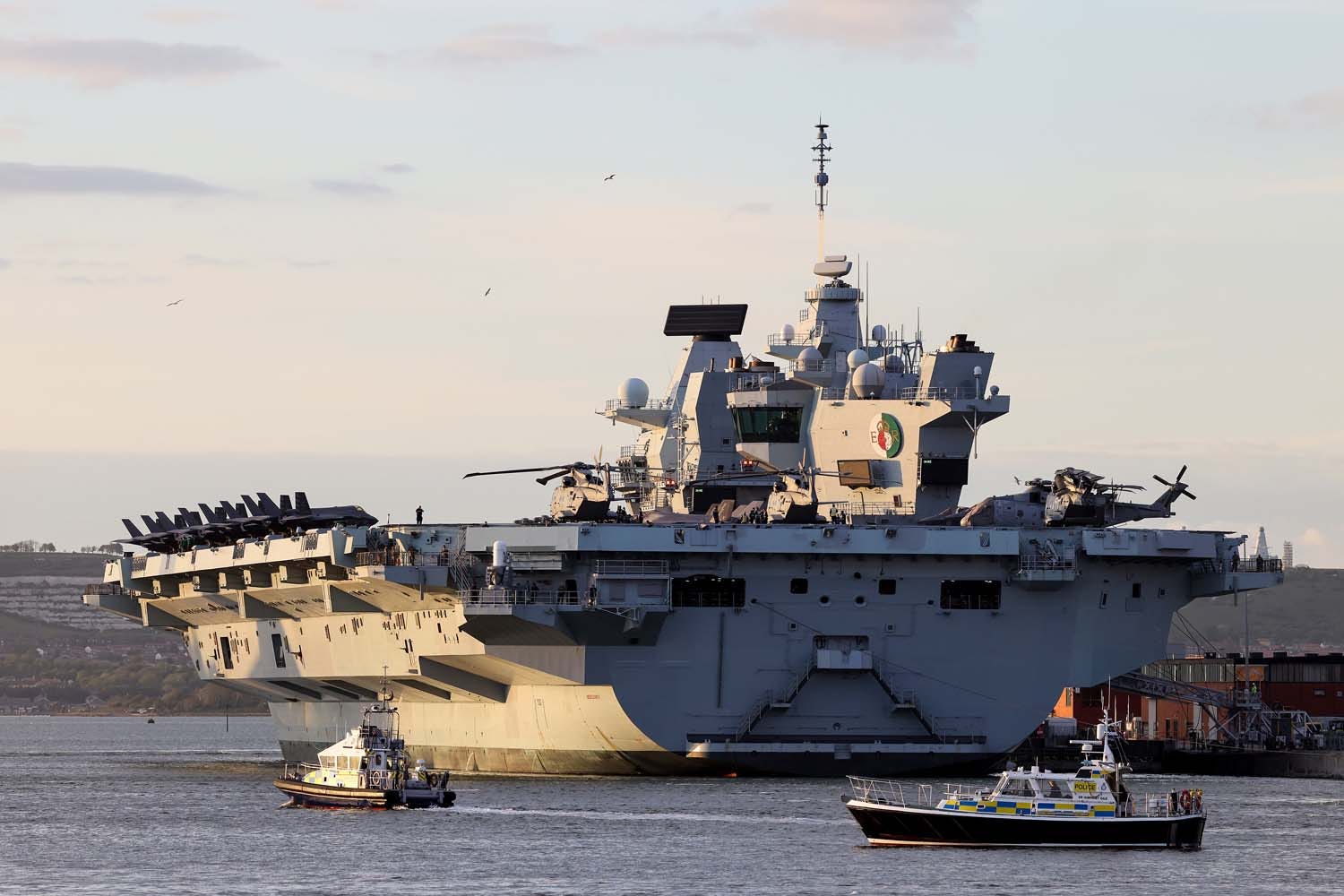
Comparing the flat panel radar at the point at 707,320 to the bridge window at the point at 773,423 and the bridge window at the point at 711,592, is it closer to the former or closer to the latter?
the bridge window at the point at 773,423

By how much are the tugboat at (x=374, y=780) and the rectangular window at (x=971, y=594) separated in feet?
34.2

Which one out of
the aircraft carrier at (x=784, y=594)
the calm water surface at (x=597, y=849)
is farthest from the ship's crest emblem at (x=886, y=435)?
the calm water surface at (x=597, y=849)

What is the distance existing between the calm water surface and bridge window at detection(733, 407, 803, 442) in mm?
8495

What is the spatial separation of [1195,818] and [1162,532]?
13.2 meters

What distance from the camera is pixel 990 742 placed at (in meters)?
50.9

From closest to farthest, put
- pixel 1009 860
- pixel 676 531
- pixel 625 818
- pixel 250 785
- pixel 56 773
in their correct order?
pixel 1009 860, pixel 625 818, pixel 676 531, pixel 250 785, pixel 56 773

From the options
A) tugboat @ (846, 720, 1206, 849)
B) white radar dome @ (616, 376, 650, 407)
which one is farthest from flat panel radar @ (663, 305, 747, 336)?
tugboat @ (846, 720, 1206, 849)

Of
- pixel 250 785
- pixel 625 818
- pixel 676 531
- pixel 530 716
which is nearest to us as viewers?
pixel 625 818

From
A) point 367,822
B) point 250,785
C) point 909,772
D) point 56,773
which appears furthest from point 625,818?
point 56,773

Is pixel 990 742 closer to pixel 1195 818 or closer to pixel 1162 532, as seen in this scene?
pixel 1162 532

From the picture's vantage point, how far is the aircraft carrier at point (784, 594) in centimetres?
4938

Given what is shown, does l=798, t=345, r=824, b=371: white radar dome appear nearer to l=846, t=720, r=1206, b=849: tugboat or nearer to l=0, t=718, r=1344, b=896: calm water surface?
l=0, t=718, r=1344, b=896: calm water surface

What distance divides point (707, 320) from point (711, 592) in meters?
13.4

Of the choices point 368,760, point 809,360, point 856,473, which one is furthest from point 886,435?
point 368,760
